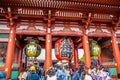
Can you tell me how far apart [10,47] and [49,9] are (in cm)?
264

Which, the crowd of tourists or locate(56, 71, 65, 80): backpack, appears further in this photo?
locate(56, 71, 65, 80): backpack

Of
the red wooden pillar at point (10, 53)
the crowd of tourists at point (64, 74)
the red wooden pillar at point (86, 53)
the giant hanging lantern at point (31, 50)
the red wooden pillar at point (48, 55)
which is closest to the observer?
the crowd of tourists at point (64, 74)

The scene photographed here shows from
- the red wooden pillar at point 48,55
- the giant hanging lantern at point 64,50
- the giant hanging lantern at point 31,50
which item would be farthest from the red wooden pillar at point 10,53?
the giant hanging lantern at point 64,50

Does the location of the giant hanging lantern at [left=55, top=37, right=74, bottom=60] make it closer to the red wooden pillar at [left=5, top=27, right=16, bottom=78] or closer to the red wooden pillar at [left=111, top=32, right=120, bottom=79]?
the red wooden pillar at [left=5, top=27, right=16, bottom=78]

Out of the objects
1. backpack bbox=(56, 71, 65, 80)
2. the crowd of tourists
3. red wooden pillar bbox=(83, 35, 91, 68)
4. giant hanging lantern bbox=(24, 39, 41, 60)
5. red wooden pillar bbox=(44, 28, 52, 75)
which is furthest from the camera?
giant hanging lantern bbox=(24, 39, 41, 60)

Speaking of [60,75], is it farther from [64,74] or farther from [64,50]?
[64,50]

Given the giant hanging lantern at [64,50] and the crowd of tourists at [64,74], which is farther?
the giant hanging lantern at [64,50]

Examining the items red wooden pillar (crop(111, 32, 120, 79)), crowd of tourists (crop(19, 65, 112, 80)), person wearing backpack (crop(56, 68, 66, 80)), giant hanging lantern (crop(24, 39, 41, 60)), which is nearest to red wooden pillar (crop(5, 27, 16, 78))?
crowd of tourists (crop(19, 65, 112, 80))

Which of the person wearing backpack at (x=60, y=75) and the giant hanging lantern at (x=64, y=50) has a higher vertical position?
the giant hanging lantern at (x=64, y=50)

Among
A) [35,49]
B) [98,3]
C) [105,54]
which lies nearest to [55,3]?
[98,3]

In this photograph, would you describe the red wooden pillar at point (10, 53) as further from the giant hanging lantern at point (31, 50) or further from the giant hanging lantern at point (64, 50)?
the giant hanging lantern at point (64, 50)

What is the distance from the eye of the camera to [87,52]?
7.00m

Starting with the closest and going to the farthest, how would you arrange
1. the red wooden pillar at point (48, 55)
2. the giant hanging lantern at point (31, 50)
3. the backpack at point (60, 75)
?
the backpack at point (60, 75) → the red wooden pillar at point (48, 55) → the giant hanging lantern at point (31, 50)

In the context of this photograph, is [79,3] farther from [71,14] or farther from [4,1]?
[4,1]
